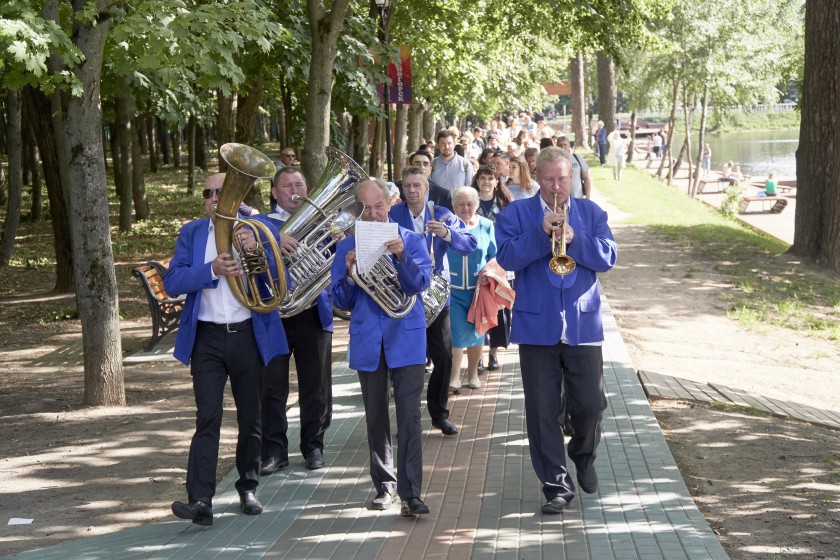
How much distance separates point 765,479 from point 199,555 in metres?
3.47

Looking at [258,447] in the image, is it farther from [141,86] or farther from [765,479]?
[141,86]

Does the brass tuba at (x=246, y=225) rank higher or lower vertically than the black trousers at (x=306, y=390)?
higher

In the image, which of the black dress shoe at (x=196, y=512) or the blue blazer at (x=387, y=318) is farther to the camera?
the blue blazer at (x=387, y=318)

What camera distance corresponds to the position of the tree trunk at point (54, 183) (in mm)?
16359

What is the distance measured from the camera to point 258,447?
6.61 metres

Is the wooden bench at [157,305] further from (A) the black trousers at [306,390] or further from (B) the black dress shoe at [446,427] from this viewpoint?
(A) the black trousers at [306,390]

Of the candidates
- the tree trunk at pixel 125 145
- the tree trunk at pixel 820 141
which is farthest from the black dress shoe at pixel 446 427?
the tree trunk at pixel 125 145

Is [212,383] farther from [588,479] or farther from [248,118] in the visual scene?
[248,118]

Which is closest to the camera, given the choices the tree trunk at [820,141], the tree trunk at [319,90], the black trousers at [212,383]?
the black trousers at [212,383]

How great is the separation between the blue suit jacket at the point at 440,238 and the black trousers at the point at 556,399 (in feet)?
4.05

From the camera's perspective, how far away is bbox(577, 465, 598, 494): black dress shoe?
262 inches

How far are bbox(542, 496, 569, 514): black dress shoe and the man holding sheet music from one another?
681mm

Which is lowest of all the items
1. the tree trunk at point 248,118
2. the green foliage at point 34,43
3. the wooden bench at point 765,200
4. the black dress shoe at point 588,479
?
the wooden bench at point 765,200

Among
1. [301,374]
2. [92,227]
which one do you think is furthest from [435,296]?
[92,227]
